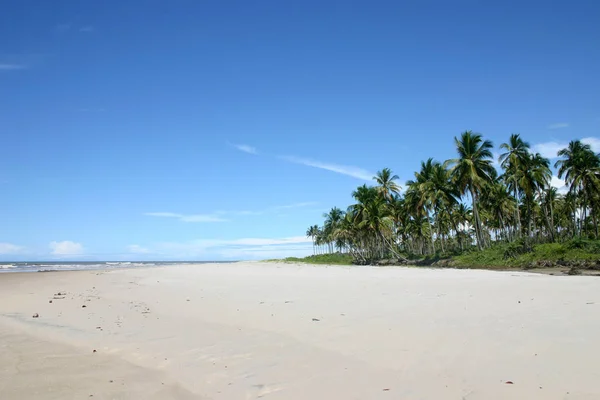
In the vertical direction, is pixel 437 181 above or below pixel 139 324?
above

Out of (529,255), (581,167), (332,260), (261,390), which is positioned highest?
(581,167)

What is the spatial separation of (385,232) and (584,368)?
49.0 m

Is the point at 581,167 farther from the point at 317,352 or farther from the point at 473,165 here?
the point at 317,352

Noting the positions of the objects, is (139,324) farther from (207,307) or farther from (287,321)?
(287,321)

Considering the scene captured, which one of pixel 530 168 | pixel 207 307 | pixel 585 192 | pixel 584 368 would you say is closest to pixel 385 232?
pixel 530 168

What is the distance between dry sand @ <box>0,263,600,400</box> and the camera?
384cm

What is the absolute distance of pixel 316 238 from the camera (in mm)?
126188

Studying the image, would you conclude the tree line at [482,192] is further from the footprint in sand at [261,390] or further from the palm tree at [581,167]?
the footprint in sand at [261,390]

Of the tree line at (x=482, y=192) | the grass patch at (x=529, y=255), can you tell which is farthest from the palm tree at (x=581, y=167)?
the grass patch at (x=529, y=255)

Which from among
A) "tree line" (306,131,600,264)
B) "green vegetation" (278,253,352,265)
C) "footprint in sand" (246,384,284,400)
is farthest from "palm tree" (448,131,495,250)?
"footprint in sand" (246,384,284,400)

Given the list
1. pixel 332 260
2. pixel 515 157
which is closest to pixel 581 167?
pixel 515 157

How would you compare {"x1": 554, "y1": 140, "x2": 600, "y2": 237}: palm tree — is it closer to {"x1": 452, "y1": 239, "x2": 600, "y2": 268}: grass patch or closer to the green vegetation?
{"x1": 452, "y1": 239, "x2": 600, "y2": 268}: grass patch

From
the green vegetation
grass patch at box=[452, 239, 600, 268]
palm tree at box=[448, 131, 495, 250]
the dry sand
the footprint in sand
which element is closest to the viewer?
the footprint in sand

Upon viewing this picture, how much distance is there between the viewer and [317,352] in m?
5.16
